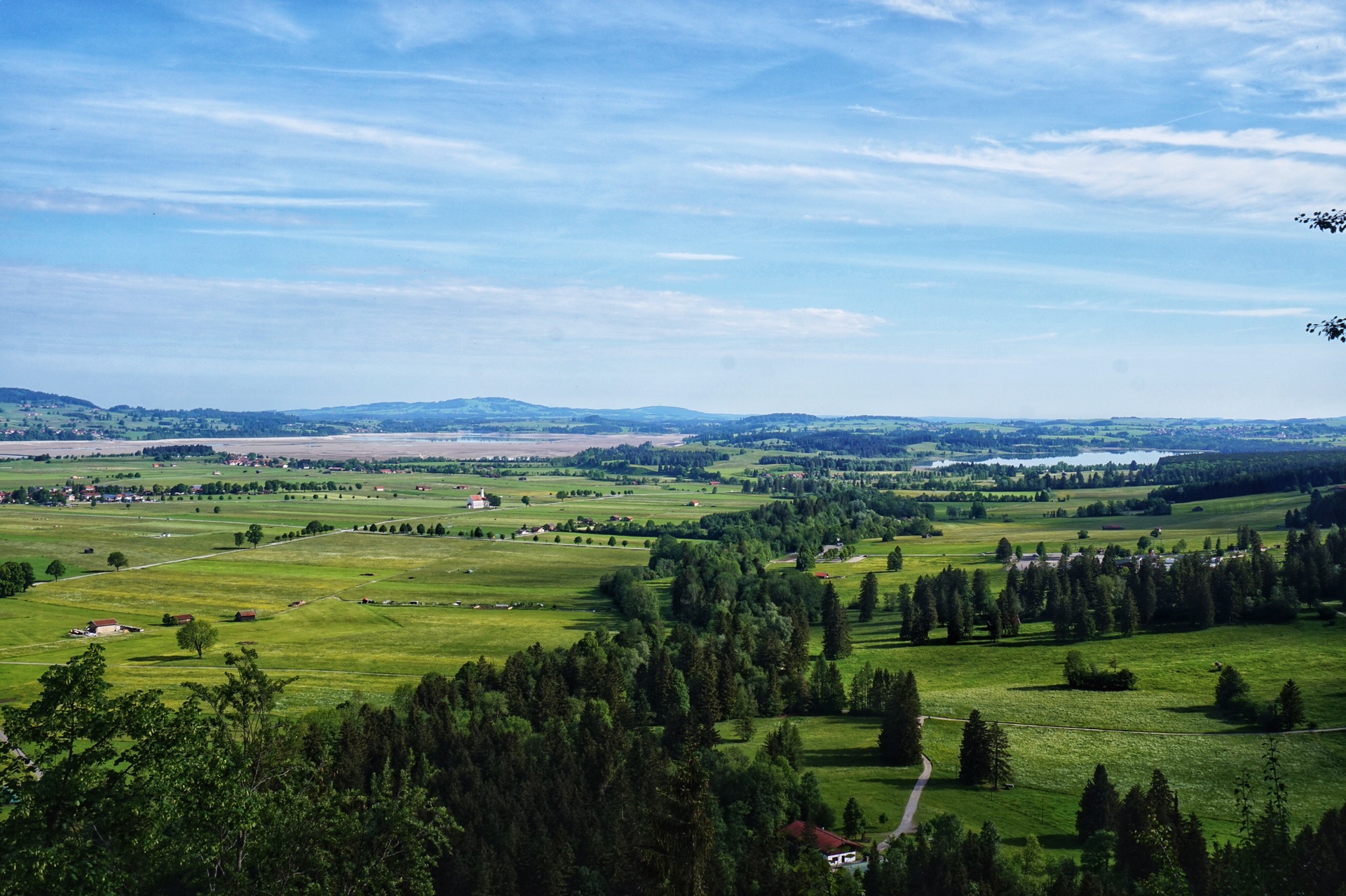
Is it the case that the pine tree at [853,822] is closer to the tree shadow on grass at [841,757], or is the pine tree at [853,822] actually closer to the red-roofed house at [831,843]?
the red-roofed house at [831,843]

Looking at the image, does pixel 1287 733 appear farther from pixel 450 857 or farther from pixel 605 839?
pixel 450 857

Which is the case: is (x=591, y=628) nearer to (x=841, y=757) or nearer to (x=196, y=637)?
(x=196, y=637)

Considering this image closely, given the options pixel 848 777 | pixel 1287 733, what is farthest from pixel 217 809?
pixel 1287 733

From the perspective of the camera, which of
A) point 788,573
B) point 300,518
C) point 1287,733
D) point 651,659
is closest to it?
point 1287,733

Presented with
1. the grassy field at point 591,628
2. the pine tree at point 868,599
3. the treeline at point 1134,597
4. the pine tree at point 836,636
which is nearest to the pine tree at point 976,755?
the grassy field at point 591,628

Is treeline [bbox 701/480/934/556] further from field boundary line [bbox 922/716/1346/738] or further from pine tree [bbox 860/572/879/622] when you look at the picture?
field boundary line [bbox 922/716/1346/738]

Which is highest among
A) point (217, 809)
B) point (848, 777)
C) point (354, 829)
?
point (217, 809)
